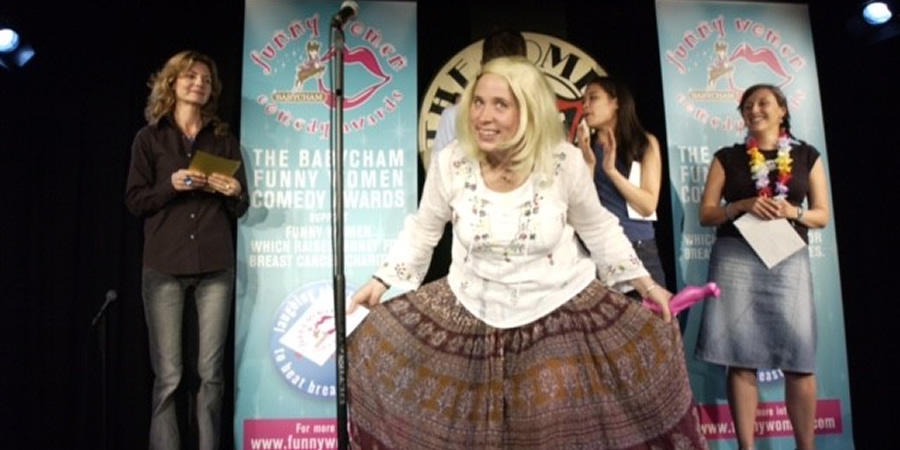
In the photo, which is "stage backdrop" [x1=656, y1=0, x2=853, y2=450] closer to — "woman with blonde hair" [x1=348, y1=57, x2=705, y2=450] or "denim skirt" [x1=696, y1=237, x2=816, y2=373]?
"denim skirt" [x1=696, y1=237, x2=816, y2=373]

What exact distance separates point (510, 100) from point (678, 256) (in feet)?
5.73

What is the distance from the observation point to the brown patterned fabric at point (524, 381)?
2.60 metres

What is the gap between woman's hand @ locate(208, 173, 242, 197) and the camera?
3.66 metres

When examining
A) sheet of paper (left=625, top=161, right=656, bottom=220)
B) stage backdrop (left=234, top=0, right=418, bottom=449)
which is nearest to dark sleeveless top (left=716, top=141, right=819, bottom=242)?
sheet of paper (left=625, top=161, right=656, bottom=220)

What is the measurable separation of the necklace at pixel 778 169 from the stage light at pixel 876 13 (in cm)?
112

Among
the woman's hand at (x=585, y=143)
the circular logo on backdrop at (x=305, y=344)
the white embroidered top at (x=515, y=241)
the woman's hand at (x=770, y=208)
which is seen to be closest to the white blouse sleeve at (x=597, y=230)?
the white embroidered top at (x=515, y=241)

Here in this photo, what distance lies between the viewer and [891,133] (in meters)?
4.57

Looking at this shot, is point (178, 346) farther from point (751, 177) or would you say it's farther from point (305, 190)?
point (751, 177)

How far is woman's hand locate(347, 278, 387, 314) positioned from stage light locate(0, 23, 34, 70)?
7.64 ft

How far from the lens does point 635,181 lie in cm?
405

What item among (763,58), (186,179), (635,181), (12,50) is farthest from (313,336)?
(763,58)

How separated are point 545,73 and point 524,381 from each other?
7.01 ft

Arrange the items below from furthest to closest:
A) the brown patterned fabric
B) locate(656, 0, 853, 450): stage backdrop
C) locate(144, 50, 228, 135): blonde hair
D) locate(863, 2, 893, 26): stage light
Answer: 1. locate(863, 2, 893, 26): stage light
2. locate(656, 0, 853, 450): stage backdrop
3. locate(144, 50, 228, 135): blonde hair
4. the brown patterned fabric

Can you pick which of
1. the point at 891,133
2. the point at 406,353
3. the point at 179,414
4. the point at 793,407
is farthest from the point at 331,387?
the point at 891,133
